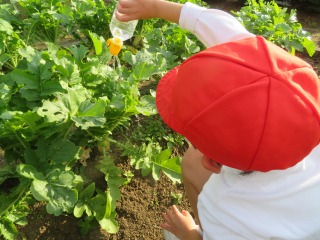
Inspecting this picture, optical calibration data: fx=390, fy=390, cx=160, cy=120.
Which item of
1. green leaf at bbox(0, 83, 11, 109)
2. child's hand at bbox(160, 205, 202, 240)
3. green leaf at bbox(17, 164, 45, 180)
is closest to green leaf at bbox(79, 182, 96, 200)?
Result: green leaf at bbox(17, 164, 45, 180)

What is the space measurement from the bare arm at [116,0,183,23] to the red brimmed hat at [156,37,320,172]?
2.16 feet

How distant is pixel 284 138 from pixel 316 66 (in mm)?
2643

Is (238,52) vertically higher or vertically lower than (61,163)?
higher

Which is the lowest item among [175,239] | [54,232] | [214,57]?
[54,232]

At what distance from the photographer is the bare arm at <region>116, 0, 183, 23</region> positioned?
1.77 metres

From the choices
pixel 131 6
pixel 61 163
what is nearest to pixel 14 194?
pixel 61 163

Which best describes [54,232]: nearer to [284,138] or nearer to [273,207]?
[273,207]

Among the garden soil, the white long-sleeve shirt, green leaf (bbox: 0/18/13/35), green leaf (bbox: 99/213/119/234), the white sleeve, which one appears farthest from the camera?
green leaf (bbox: 0/18/13/35)

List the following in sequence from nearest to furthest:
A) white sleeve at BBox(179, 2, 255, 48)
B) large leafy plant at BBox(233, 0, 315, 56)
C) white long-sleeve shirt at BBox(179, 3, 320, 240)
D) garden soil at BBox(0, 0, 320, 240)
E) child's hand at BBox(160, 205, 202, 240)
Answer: white long-sleeve shirt at BBox(179, 3, 320, 240), white sleeve at BBox(179, 2, 255, 48), child's hand at BBox(160, 205, 202, 240), garden soil at BBox(0, 0, 320, 240), large leafy plant at BBox(233, 0, 315, 56)

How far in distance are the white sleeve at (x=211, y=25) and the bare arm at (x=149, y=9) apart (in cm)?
6

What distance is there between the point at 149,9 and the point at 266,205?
3.34ft

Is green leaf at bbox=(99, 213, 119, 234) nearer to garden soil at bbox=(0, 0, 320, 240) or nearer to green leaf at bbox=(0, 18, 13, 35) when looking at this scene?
garden soil at bbox=(0, 0, 320, 240)

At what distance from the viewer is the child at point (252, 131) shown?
106cm

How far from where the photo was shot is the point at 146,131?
8.27 ft
